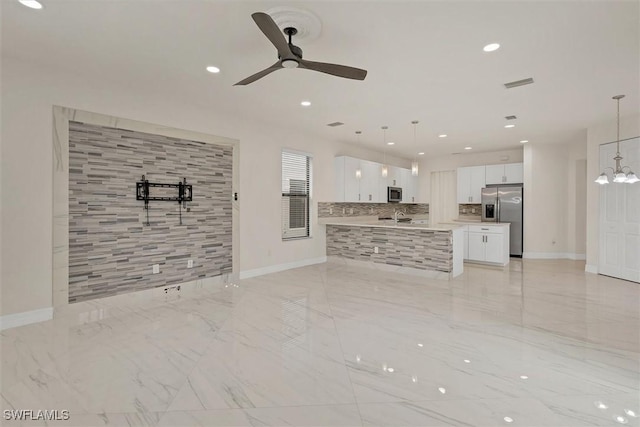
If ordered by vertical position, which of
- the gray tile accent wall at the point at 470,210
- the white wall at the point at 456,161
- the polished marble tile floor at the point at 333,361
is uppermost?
the white wall at the point at 456,161

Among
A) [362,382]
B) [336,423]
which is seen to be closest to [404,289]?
[362,382]

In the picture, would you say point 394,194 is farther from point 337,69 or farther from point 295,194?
point 337,69

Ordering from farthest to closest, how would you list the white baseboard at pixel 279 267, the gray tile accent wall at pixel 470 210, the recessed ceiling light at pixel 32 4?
the gray tile accent wall at pixel 470 210 → the white baseboard at pixel 279 267 → the recessed ceiling light at pixel 32 4

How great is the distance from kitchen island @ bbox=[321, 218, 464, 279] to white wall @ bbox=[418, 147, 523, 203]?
11.1ft

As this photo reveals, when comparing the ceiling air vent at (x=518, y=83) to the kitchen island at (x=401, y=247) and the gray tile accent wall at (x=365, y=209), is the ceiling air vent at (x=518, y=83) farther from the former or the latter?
the gray tile accent wall at (x=365, y=209)

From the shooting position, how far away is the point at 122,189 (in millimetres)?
3885

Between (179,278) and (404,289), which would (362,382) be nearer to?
(404,289)

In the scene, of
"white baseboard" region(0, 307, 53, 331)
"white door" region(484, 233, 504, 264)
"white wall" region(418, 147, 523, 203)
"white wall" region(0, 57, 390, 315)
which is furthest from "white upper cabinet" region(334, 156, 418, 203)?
"white baseboard" region(0, 307, 53, 331)

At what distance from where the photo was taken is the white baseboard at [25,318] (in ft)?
10.2

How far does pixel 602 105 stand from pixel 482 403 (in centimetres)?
475

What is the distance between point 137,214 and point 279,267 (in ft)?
8.46

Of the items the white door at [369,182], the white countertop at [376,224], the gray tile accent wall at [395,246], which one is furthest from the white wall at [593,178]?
the white door at [369,182]

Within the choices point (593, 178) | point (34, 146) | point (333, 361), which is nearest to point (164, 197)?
point (34, 146)

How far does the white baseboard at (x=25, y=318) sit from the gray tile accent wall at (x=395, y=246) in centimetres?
471
